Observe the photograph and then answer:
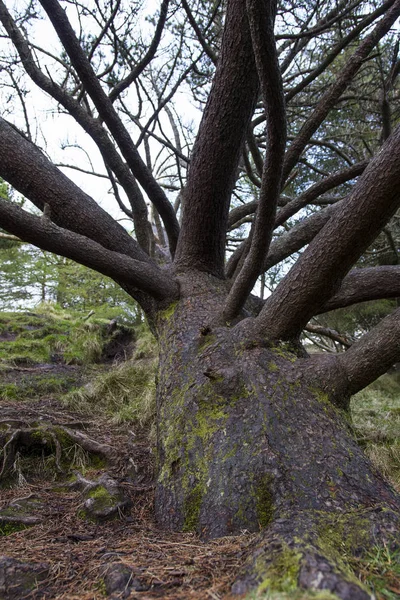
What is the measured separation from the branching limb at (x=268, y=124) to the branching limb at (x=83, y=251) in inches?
30.3

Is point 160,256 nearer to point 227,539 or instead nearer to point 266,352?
point 266,352

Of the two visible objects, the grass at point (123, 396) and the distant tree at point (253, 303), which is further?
the grass at point (123, 396)

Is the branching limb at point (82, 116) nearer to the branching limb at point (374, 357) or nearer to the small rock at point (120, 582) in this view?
the branching limb at point (374, 357)

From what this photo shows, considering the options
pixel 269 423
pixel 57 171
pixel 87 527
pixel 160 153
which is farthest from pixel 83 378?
pixel 160 153

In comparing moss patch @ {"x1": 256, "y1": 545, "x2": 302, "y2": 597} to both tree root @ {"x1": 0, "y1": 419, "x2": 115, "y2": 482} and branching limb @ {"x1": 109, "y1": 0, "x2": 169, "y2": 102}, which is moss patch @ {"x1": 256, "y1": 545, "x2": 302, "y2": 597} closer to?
tree root @ {"x1": 0, "y1": 419, "x2": 115, "y2": 482}

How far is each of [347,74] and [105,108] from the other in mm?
1993

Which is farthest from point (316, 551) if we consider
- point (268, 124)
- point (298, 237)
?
point (298, 237)

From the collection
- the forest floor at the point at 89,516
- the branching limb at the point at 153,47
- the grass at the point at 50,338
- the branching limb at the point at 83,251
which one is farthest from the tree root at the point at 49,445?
the branching limb at the point at 153,47

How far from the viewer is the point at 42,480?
2.19 m

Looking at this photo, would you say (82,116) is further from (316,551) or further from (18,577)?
(316,551)

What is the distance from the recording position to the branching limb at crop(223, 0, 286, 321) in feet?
4.35

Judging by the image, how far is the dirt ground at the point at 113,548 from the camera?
0.89 m

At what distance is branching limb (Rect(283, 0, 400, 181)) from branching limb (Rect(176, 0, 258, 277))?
0.42 metres

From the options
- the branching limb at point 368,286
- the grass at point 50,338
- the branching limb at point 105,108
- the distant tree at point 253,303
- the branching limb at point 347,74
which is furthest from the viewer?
the grass at point 50,338
